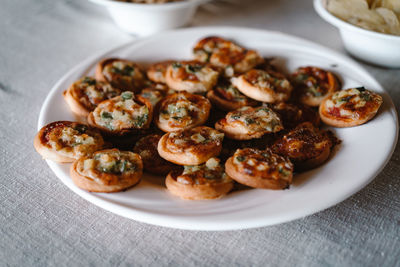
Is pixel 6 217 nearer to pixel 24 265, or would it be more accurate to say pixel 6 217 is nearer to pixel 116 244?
pixel 24 265

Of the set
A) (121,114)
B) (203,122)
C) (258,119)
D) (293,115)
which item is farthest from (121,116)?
(293,115)

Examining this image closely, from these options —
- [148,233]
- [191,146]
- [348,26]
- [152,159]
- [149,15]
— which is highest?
[348,26]

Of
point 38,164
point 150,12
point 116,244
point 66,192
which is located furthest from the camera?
point 150,12

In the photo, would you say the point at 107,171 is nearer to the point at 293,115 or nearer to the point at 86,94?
the point at 86,94

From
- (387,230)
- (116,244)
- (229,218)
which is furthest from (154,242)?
(387,230)

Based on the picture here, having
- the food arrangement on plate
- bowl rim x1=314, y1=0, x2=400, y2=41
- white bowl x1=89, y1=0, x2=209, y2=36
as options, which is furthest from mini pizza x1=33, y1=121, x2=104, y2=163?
bowl rim x1=314, y1=0, x2=400, y2=41

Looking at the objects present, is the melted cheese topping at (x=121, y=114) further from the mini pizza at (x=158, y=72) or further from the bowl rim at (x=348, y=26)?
the bowl rim at (x=348, y=26)
